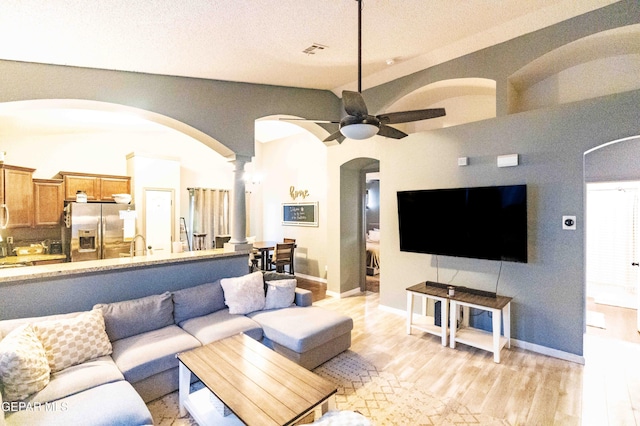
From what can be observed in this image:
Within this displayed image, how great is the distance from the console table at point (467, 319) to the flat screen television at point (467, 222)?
48cm

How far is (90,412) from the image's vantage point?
5.69 ft

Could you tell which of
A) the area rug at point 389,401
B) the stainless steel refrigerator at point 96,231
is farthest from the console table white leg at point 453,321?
the stainless steel refrigerator at point 96,231

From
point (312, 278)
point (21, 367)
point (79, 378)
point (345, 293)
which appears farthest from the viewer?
point (312, 278)

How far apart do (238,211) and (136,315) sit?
187 cm

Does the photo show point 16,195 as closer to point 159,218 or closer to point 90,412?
point 159,218

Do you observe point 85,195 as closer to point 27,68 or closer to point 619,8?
point 27,68

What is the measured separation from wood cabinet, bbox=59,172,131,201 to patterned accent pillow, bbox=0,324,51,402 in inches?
165

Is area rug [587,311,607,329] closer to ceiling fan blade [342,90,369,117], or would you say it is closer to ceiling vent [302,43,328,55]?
ceiling fan blade [342,90,369,117]

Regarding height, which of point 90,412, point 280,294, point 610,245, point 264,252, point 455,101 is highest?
point 455,101

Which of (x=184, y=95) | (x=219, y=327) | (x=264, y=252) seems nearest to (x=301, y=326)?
(x=219, y=327)

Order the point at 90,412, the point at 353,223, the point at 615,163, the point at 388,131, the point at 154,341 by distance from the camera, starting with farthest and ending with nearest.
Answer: the point at 353,223
the point at 615,163
the point at 388,131
the point at 154,341
the point at 90,412

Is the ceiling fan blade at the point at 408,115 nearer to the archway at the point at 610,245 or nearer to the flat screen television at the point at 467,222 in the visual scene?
the flat screen television at the point at 467,222

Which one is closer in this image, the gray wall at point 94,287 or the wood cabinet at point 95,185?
the gray wall at point 94,287

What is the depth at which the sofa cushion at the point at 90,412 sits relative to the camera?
1.67m
